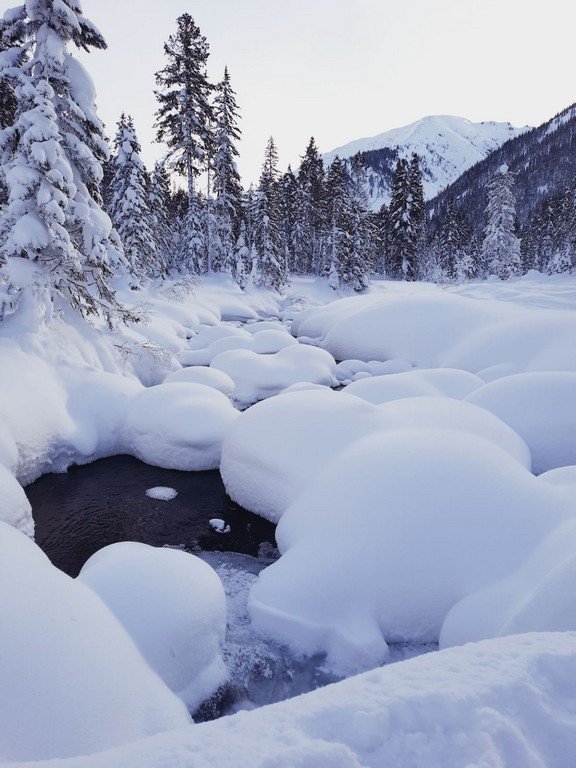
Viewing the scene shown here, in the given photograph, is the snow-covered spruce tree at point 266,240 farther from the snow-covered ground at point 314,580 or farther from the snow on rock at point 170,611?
the snow on rock at point 170,611

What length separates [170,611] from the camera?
354cm

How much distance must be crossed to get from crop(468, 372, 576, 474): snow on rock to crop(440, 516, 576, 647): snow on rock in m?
2.95

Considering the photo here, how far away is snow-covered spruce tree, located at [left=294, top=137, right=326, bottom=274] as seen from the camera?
40.6 m

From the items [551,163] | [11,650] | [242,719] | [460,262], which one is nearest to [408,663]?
[242,719]

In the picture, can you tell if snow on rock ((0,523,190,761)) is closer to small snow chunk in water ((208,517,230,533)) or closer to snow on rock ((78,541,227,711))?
snow on rock ((78,541,227,711))

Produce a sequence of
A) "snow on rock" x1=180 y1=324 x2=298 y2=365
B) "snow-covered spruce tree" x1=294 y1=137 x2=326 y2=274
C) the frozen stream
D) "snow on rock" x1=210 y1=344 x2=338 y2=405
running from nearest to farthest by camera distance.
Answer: the frozen stream, "snow on rock" x1=210 y1=344 x2=338 y2=405, "snow on rock" x1=180 y1=324 x2=298 y2=365, "snow-covered spruce tree" x1=294 y1=137 x2=326 y2=274

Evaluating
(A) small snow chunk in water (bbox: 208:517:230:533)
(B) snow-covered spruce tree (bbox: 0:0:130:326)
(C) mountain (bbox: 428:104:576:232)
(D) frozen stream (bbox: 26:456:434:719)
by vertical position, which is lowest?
(A) small snow chunk in water (bbox: 208:517:230:533)

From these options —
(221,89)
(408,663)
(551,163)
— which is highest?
(551,163)

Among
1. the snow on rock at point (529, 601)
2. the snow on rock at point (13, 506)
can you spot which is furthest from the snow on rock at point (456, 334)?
the snow on rock at point (13, 506)

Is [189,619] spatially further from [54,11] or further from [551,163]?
[551,163]

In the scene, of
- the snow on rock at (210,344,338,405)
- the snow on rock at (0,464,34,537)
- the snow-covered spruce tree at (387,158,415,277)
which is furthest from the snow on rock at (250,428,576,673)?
the snow-covered spruce tree at (387,158,415,277)

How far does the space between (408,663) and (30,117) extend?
10.4 m

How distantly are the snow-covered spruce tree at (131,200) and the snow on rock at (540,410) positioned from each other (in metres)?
18.5

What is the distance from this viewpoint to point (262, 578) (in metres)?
4.57
